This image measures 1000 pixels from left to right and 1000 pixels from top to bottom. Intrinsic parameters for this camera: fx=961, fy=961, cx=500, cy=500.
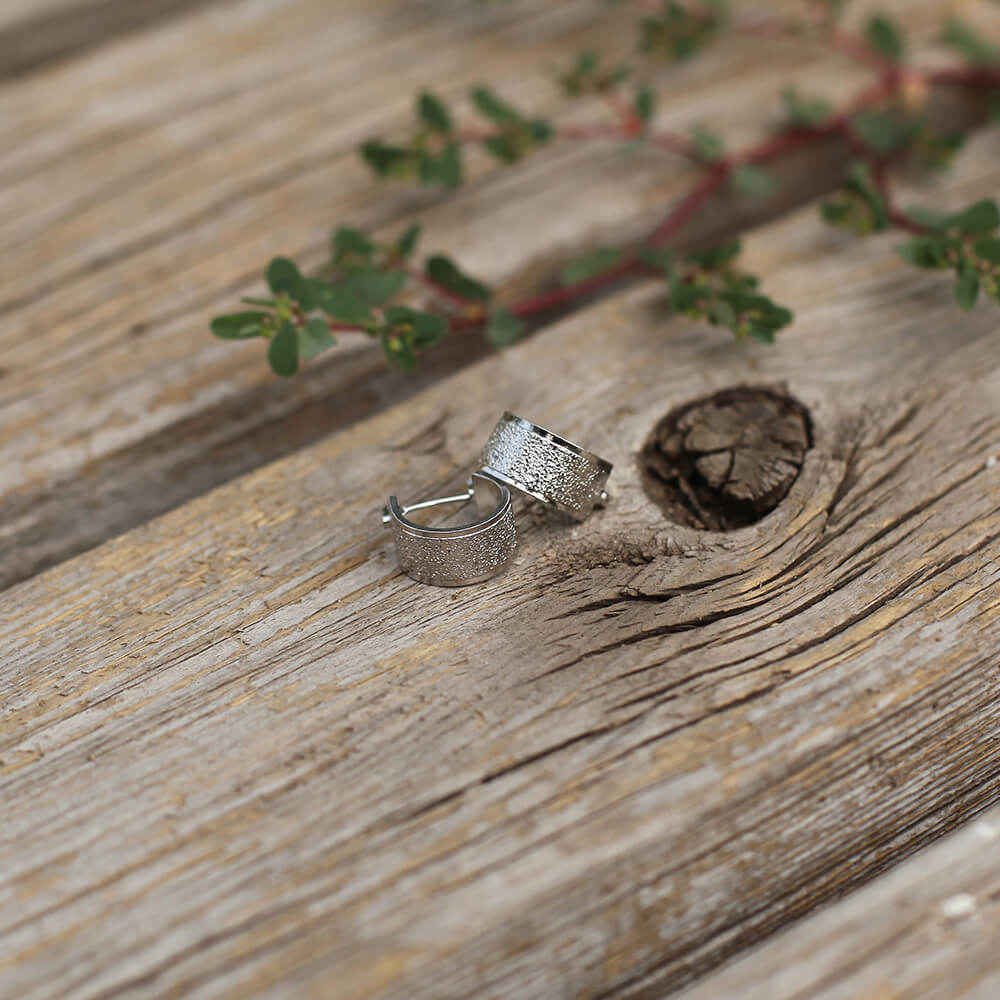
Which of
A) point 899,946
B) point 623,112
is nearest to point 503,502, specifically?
point 899,946

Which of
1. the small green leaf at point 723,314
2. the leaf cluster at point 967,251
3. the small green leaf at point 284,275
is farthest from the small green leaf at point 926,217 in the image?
the small green leaf at point 284,275

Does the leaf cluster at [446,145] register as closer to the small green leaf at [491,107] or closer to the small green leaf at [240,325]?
the small green leaf at [491,107]

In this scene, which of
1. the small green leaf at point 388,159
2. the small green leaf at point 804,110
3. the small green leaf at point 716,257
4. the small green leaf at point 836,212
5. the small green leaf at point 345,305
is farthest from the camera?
the small green leaf at point 804,110

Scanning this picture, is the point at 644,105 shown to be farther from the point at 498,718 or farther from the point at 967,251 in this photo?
the point at 498,718

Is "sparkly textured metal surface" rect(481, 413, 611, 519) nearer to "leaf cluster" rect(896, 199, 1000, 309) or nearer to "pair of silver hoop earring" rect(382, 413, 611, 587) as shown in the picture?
"pair of silver hoop earring" rect(382, 413, 611, 587)

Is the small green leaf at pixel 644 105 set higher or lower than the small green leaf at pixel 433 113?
lower

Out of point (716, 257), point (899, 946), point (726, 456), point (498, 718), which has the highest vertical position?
point (716, 257)

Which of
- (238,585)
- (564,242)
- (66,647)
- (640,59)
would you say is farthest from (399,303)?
(640,59)

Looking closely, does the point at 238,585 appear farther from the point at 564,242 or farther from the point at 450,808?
the point at 564,242
